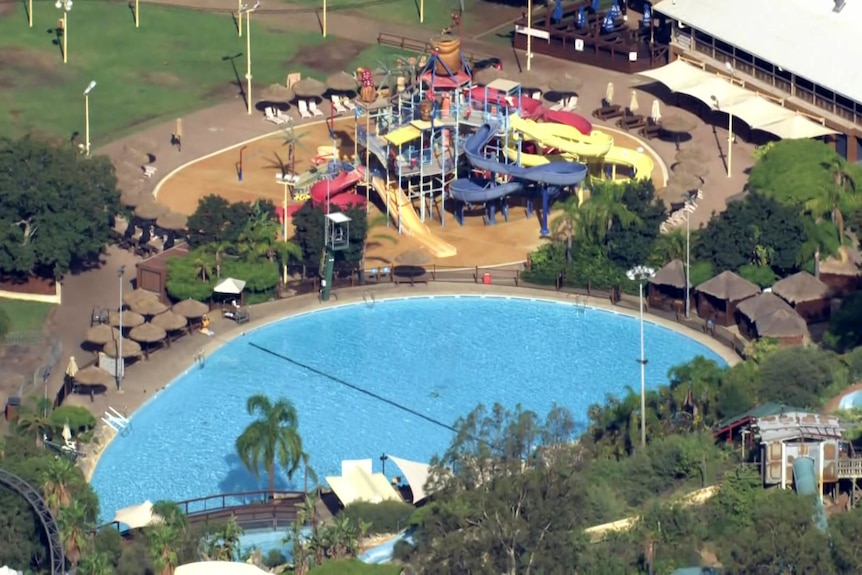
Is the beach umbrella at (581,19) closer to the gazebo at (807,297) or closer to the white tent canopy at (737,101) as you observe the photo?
the white tent canopy at (737,101)

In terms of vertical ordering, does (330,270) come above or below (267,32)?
below

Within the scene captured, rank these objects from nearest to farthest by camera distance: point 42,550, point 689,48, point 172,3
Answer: point 42,550 → point 689,48 → point 172,3

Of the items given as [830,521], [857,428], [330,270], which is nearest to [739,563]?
[830,521]

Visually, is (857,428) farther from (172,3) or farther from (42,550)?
(172,3)

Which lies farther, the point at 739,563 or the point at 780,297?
the point at 780,297

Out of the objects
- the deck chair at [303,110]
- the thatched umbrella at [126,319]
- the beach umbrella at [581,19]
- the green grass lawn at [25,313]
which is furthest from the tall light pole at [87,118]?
the beach umbrella at [581,19]

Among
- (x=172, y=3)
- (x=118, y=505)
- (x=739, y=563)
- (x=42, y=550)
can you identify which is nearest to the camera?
(x=739, y=563)

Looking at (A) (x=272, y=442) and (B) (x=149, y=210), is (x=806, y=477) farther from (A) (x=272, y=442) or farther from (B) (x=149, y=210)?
(B) (x=149, y=210)
